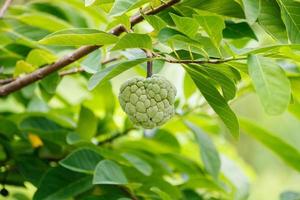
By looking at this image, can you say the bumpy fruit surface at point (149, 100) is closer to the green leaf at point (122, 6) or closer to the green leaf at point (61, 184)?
the green leaf at point (122, 6)

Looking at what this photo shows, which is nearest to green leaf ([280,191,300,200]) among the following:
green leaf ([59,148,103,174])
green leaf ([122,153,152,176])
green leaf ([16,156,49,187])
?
green leaf ([122,153,152,176])

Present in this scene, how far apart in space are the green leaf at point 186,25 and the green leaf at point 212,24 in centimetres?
1

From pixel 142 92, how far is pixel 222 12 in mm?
183

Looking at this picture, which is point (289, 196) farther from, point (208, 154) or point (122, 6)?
point (122, 6)

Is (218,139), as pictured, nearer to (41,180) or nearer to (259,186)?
(41,180)

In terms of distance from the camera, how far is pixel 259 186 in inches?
213

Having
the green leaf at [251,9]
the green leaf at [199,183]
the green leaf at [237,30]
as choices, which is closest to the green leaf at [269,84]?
the green leaf at [251,9]

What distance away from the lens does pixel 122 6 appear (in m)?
0.94

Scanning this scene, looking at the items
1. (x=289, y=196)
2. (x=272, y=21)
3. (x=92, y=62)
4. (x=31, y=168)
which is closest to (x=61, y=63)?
(x=92, y=62)

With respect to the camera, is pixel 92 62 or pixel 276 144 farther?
pixel 276 144

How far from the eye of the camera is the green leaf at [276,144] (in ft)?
5.14

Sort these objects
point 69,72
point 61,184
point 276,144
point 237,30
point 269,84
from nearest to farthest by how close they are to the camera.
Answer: point 269,84, point 237,30, point 61,184, point 69,72, point 276,144

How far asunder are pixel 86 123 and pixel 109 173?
32cm

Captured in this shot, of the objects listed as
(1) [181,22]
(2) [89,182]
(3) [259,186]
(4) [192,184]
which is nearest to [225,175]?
(4) [192,184]
